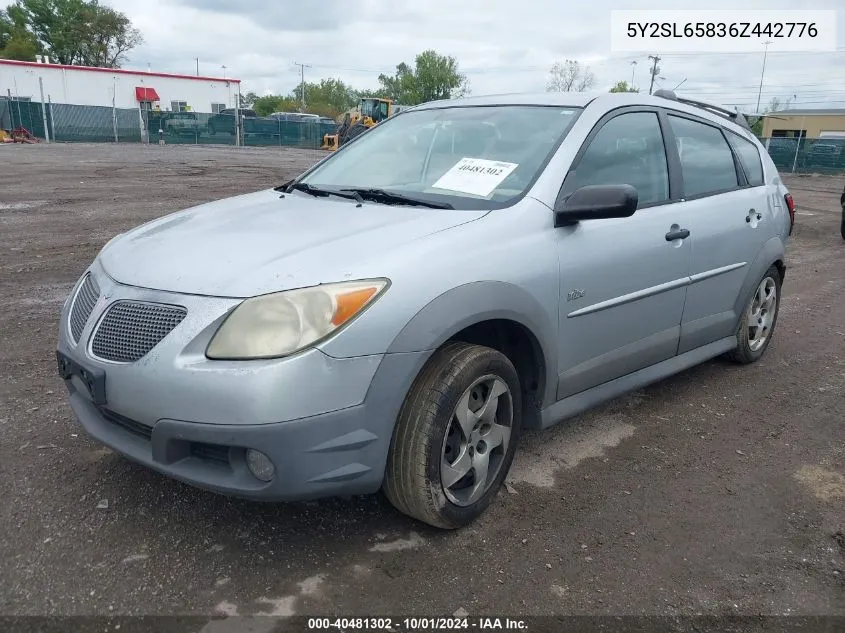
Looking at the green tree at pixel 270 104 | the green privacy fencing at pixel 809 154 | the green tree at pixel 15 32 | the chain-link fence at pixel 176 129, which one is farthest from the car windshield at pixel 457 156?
the green tree at pixel 270 104

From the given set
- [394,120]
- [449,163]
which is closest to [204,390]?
[449,163]

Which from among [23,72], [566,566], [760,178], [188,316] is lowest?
[566,566]

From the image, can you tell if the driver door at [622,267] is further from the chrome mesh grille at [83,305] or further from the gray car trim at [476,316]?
the chrome mesh grille at [83,305]

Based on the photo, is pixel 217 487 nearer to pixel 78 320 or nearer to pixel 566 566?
pixel 78 320

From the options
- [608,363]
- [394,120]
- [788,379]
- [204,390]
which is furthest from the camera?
[788,379]

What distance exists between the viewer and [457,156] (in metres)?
3.42

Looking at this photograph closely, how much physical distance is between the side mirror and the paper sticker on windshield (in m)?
0.33

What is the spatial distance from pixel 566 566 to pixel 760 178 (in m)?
3.28

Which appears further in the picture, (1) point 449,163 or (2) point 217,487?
(1) point 449,163

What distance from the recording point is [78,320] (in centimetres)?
275

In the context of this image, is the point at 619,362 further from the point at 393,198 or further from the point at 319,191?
the point at 319,191

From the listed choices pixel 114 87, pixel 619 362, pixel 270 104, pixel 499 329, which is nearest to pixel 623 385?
pixel 619 362

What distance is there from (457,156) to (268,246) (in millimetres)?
1213

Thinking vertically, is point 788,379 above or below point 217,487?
below
